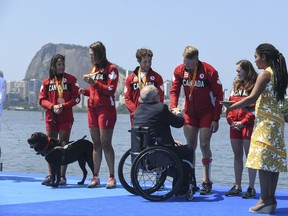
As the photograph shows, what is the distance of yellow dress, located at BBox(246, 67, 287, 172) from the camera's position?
597 cm

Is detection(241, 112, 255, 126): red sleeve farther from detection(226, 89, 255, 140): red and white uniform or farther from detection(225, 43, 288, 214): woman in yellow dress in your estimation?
detection(225, 43, 288, 214): woman in yellow dress

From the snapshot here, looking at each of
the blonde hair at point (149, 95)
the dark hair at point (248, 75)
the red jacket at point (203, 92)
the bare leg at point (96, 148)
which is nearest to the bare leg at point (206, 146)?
the red jacket at point (203, 92)

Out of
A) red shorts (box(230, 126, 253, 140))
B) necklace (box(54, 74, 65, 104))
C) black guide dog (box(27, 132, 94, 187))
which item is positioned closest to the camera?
red shorts (box(230, 126, 253, 140))

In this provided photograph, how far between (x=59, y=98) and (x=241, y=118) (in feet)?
7.79

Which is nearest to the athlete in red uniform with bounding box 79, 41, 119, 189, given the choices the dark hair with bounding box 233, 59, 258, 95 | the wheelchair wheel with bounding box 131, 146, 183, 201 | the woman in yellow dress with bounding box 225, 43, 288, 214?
the wheelchair wheel with bounding box 131, 146, 183, 201

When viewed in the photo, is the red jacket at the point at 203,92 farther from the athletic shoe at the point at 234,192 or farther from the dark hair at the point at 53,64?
the dark hair at the point at 53,64

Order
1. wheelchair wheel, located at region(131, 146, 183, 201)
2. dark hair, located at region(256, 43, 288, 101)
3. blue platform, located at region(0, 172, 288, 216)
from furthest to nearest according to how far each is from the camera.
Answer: wheelchair wheel, located at region(131, 146, 183, 201)
dark hair, located at region(256, 43, 288, 101)
blue platform, located at region(0, 172, 288, 216)

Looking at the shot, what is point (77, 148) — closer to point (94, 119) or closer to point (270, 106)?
point (94, 119)

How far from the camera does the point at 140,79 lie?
301 inches

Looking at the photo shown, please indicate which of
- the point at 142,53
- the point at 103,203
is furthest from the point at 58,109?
the point at 103,203

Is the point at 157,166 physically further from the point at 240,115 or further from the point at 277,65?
the point at 277,65

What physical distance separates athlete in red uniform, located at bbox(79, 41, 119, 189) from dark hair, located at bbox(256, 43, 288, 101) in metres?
2.25

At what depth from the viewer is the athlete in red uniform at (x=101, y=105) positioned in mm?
7773

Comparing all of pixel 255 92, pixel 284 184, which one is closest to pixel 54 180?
pixel 255 92
